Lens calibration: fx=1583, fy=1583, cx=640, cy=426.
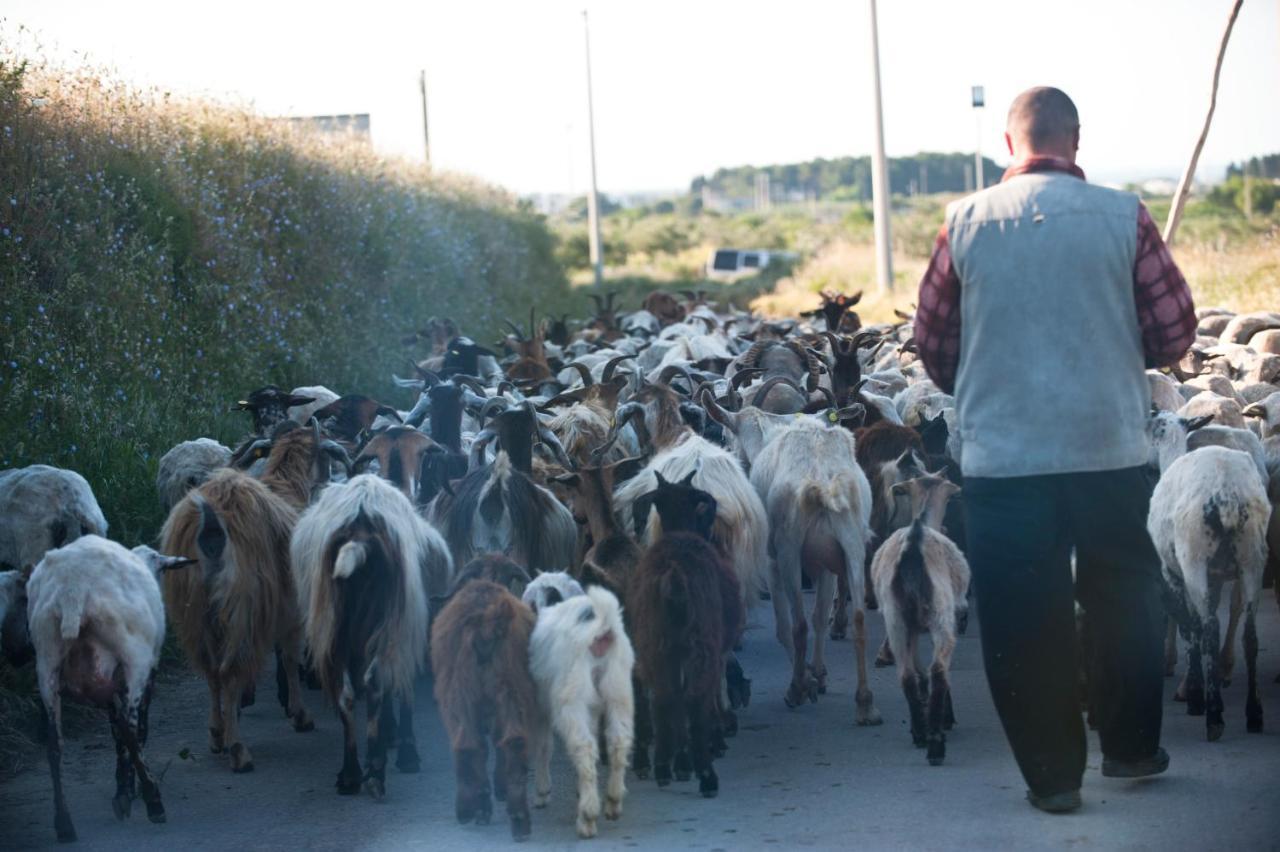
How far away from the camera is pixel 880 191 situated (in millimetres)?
33094

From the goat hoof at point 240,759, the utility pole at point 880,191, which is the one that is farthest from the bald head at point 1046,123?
the utility pole at point 880,191

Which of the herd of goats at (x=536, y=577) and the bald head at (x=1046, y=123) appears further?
the herd of goats at (x=536, y=577)

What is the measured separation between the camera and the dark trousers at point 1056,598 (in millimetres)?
5727

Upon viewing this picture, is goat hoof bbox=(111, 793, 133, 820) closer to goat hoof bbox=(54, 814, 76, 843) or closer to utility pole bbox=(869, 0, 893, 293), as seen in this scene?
goat hoof bbox=(54, 814, 76, 843)

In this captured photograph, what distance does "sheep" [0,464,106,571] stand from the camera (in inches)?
324

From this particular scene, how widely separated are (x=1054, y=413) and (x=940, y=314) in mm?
572

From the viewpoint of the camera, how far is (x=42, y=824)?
22.6 feet

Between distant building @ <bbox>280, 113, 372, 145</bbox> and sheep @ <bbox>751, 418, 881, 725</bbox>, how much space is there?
51.4ft

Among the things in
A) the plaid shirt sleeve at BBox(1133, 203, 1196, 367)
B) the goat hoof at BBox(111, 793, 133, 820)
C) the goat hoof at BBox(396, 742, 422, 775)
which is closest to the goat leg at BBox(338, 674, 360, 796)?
the goat hoof at BBox(396, 742, 422, 775)

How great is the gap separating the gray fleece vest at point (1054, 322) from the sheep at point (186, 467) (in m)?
5.60

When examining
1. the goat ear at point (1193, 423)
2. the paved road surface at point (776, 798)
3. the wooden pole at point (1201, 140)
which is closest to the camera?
the paved road surface at point (776, 798)

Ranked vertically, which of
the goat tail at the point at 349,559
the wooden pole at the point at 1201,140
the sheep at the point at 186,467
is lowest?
the goat tail at the point at 349,559

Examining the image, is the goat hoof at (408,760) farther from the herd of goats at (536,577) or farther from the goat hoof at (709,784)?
the goat hoof at (709,784)

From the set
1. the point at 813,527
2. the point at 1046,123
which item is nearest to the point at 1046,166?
the point at 1046,123
